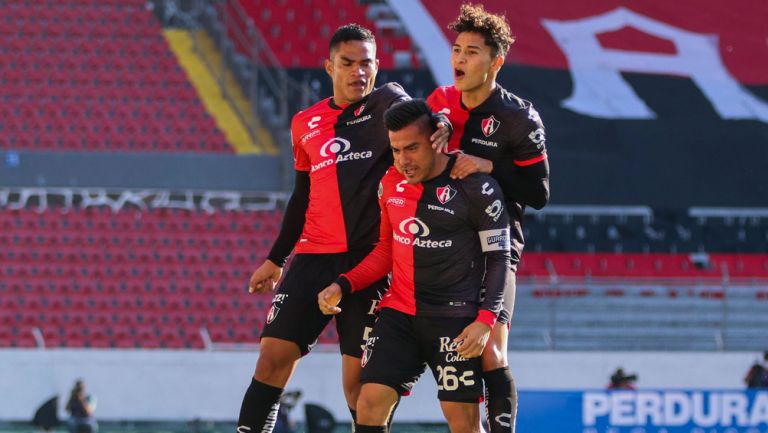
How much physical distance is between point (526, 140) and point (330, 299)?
1102mm

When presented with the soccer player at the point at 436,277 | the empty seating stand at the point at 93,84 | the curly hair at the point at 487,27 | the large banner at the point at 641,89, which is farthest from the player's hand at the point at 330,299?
the empty seating stand at the point at 93,84

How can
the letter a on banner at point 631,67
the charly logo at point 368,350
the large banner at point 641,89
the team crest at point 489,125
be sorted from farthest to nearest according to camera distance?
the letter a on banner at point 631,67 → the large banner at point 641,89 → the team crest at point 489,125 → the charly logo at point 368,350

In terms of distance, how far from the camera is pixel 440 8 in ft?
61.1

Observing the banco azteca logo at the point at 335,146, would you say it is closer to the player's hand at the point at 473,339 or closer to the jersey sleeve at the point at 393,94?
the jersey sleeve at the point at 393,94

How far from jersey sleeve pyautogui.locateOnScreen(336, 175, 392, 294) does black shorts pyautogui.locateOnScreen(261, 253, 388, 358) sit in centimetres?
18

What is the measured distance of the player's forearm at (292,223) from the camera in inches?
251

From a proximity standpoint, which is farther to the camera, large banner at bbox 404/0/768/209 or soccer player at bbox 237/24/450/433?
large banner at bbox 404/0/768/209

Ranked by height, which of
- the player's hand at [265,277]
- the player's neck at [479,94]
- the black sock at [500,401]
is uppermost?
the player's neck at [479,94]

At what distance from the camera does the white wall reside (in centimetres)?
1529

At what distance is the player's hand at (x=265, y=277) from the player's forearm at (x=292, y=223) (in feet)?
0.12

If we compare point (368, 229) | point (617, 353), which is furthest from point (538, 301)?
point (368, 229)

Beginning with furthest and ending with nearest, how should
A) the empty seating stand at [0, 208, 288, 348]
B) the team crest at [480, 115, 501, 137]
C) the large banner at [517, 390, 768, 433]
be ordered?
the empty seating stand at [0, 208, 288, 348] < the large banner at [517, 390, 768, 433] < the team crest at [480, 115, 501, 137]

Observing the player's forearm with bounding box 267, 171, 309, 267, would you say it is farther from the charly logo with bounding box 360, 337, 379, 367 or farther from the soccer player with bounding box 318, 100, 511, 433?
the charly logo with bounding box 360, 337, 379, 367

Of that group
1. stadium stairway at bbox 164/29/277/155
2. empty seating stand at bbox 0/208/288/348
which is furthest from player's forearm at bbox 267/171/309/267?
stadium stairway at bbox 164/29/277/155
